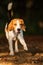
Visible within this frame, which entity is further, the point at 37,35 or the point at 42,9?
the point at 42,9

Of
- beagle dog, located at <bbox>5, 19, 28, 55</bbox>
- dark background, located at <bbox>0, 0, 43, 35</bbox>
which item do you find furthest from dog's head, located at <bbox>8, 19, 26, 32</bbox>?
dark background, located at <bbox>0, 0, 43, 35</bbox>

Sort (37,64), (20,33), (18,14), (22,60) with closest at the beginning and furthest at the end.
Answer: (37,64) < (22,60) < (20,33) < (18,14)

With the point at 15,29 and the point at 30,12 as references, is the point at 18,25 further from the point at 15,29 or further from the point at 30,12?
the point at 30,12

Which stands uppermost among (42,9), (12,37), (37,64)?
(42,9)

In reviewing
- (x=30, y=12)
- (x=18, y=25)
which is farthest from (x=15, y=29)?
(x=30, y=12)

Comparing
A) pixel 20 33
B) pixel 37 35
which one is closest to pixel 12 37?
pixel 20 33

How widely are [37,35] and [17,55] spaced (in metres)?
4.25

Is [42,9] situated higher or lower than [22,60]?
higher

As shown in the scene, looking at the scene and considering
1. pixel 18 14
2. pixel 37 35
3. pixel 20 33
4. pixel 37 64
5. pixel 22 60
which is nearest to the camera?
pixel 37 64

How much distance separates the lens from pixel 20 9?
13.5 meters

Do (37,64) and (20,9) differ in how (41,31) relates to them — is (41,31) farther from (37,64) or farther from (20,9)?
(37,64)

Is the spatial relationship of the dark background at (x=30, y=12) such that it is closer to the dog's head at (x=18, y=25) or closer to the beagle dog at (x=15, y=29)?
the beagle dog at (x=15, y=29)

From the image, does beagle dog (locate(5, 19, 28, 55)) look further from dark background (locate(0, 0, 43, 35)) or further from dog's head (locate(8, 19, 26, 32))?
dark background (locate(0, 0, 43, 35))

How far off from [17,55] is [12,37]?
1.37 feet
